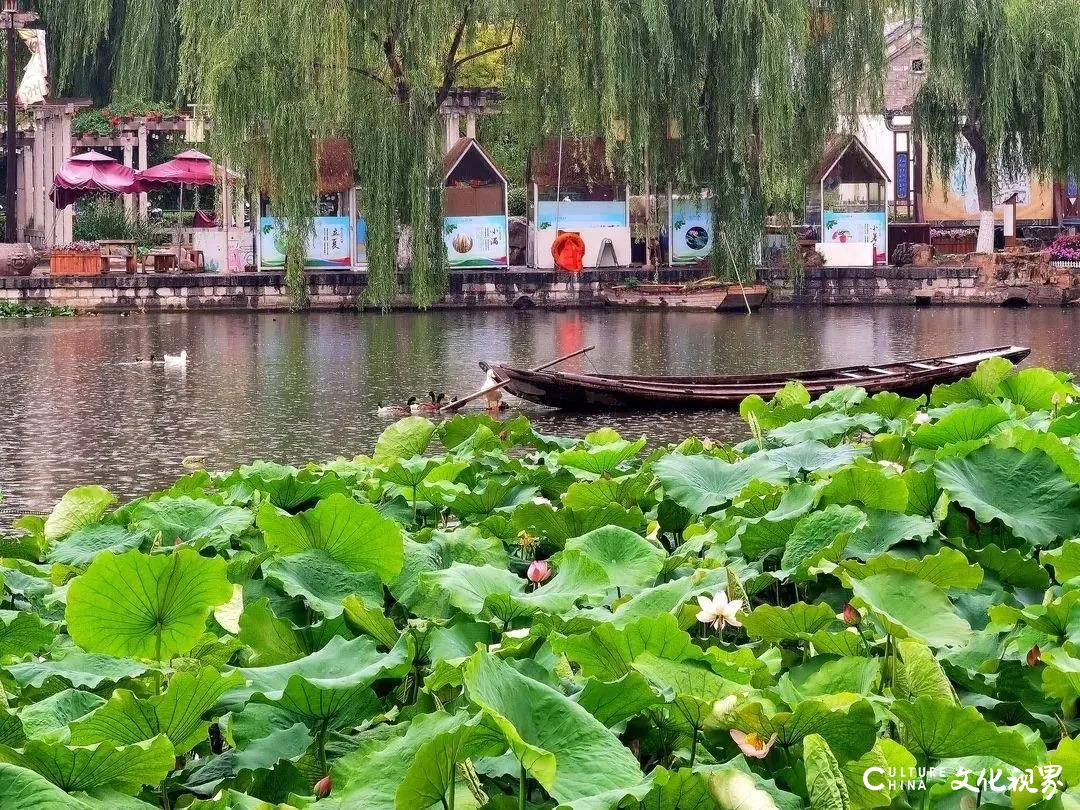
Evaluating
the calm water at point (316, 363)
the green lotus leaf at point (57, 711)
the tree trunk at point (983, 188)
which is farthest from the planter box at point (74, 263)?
the green lotus leaf at point (57, 711)

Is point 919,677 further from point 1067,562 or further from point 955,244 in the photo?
point 955,244

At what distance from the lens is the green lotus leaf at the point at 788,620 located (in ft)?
8.50

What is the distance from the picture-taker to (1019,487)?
11.4 feet

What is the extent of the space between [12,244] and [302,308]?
6.74 m

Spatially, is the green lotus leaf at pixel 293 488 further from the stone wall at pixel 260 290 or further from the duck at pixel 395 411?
the stone wall at pixel 260 290

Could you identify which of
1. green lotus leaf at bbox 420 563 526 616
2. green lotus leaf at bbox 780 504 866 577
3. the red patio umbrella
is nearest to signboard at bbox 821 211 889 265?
the red patio umbrella

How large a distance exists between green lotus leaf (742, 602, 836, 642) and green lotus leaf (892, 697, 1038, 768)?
524mm

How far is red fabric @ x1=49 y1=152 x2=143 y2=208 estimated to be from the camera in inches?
1230

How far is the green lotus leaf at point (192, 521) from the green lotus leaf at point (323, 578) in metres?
0.71

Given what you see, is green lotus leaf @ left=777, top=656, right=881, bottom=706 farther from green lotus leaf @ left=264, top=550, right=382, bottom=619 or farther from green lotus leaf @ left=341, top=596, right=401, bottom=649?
green lotus leaf @ left=264, top=550, right=382, bottom=619

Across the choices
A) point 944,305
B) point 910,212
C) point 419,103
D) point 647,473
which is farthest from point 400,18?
point 647,473

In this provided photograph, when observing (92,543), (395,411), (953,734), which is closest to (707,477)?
(92,543)

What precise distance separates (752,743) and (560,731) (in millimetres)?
290

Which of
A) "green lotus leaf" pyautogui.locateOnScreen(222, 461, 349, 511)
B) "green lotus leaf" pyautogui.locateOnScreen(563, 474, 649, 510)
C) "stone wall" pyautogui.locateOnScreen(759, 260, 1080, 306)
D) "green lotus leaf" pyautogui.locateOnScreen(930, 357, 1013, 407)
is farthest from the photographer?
"stone wall" pyautogui.locateOnScreen(759, 260, 1080, 306)
